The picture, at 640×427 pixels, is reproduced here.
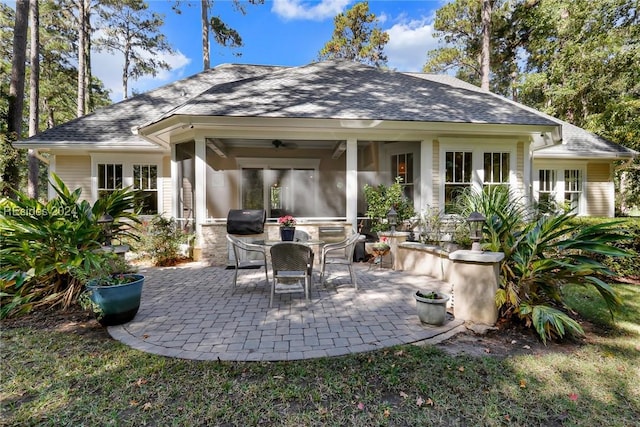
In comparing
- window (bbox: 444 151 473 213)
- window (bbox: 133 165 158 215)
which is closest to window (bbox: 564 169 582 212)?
window (bbox: 444 151 473 213)

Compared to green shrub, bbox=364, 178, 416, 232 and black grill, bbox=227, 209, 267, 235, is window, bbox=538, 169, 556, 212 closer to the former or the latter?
green shrub, bbox=364, 178, 416, 232

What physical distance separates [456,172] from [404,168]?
4.37 feet

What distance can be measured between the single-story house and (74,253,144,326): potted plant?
3.24m

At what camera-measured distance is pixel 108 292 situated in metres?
3.45

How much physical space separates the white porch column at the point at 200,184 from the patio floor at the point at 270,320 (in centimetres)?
178

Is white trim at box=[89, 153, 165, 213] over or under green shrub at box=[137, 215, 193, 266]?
over

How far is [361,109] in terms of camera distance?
7.12 m

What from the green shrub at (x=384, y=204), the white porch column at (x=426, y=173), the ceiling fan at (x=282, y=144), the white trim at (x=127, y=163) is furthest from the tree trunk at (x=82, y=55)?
the white porch column at (x=426, y=173)

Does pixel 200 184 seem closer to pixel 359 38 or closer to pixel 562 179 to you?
pixel 562 179

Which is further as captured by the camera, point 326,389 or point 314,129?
point 314,129

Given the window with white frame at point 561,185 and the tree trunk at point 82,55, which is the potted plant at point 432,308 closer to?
the window with white frame at point 561,185

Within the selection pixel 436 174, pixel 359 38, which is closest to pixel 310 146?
pixel 436 174

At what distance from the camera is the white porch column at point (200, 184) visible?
6.96 m

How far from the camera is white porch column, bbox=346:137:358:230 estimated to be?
754cm
